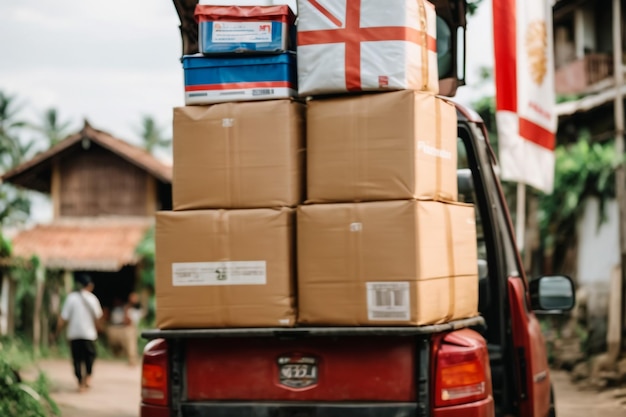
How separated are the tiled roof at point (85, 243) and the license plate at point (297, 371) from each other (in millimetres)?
20238

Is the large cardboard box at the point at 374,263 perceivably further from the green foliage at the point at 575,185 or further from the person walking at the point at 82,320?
the green foliage at the point at 575,185

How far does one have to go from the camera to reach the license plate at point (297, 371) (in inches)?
174

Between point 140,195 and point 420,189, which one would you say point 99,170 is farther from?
point 420,189

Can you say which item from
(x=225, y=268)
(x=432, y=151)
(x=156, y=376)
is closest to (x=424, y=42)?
(x=432, y=151)

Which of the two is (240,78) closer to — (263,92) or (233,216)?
(263,92)

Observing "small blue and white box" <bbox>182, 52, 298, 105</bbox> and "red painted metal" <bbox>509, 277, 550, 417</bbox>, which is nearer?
"small blue and white box" <bbox>182, 52, 298, 105</bbox>

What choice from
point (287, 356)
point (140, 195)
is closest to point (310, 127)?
point (287, 356)

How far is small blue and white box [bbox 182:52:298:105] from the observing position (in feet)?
14.9

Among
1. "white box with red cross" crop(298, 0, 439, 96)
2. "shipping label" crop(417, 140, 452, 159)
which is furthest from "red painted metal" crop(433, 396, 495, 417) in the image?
"white box with red cross" crop(298, 0, 439, 96)

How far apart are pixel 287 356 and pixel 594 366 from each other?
430 inches

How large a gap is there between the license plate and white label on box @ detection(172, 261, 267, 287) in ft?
1.25

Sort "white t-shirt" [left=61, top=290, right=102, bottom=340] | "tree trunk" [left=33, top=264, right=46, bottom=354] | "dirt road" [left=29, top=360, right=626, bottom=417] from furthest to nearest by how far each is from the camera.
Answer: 1. "tree trunk" [left=33, top=264, right=46, bottom=354]
2. "white t-shirt" [left=61, top=290, right=102, bottom=340]
3. "dirt road" [left=29, top=360, right=626, bottom=417]

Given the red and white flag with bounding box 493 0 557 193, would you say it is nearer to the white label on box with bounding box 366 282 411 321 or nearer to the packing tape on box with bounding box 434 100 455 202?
the packing tape on box with bounding box 434 100 455 202

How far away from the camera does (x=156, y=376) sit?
4656 millimetres
